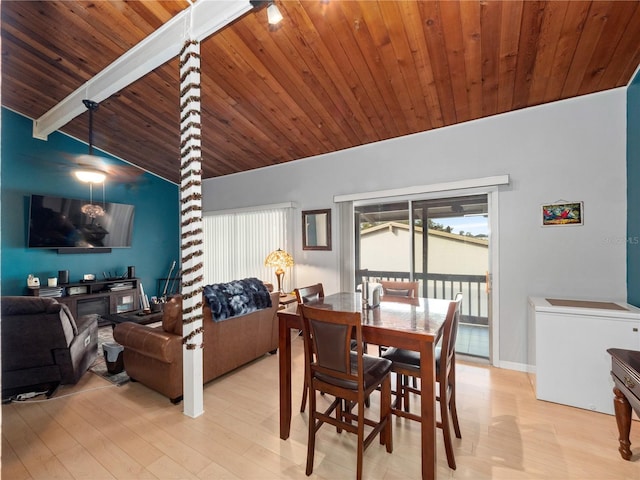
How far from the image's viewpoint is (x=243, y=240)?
5691 millimetres

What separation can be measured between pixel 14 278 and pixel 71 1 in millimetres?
3961

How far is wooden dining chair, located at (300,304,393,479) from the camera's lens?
181 cm

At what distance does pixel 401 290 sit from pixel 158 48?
10.8 feet

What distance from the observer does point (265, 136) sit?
4344 mm

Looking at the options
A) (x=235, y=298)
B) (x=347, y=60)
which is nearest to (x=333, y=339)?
(x=235, y=298)

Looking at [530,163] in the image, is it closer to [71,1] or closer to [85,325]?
[71,1]

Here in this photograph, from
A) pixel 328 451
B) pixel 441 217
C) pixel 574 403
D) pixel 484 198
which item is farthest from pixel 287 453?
pixel 484 198

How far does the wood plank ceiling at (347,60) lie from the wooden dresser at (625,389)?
2400 millimetres

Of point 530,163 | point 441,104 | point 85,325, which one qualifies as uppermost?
point 441,104

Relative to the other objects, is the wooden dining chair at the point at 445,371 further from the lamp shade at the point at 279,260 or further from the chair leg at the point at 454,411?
the lamp shade at the point at 279,260

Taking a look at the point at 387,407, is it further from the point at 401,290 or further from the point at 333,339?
the point at 401,290

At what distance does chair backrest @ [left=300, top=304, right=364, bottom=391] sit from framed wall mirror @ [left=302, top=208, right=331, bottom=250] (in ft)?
8.98

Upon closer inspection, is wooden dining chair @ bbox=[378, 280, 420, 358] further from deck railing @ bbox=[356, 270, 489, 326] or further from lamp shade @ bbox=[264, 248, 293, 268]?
lamp shade @ bbox=[264, 248, 293, 268]

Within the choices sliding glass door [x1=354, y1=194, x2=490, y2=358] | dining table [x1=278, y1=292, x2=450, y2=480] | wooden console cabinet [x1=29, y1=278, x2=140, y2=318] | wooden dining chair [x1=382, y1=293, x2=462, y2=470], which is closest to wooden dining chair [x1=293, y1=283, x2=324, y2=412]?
dining table [x1=278, y1=292, x2=450, y2=480]
